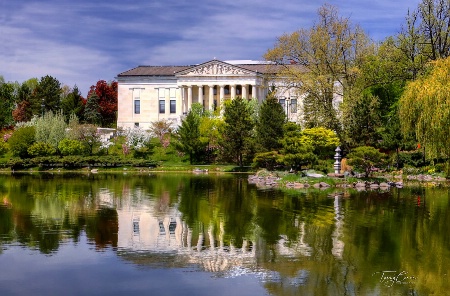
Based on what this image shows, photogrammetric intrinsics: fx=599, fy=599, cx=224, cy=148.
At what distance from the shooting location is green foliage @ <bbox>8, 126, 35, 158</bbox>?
196ft

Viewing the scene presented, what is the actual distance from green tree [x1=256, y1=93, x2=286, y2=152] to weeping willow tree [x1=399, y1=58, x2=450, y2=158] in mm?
20461

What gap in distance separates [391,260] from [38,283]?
7542 mm

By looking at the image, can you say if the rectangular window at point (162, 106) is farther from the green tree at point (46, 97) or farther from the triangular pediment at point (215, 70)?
the green tree at point (46, 97)

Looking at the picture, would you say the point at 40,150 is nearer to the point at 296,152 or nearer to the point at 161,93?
the point at 296,152

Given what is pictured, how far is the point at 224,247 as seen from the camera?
14.9 m

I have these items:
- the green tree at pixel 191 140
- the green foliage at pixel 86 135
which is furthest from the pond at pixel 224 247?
the green foliage at pixel 86 135

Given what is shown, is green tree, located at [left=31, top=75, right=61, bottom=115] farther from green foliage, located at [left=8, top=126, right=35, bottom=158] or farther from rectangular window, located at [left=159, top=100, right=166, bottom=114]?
green foliage, located at [left=8, top=126, right=35, bottom=158]

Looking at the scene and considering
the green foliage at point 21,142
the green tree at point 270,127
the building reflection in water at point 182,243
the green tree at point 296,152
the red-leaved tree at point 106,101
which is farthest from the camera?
the red-leaved tree at point 106,101

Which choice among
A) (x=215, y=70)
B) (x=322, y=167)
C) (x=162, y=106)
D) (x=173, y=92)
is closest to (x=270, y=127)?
(x=322, y=167)

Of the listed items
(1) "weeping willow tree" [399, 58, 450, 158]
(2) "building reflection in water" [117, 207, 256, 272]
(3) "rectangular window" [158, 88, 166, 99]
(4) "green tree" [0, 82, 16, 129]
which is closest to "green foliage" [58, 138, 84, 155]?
(3) "rectangular window" [158, 88, 166, 99]

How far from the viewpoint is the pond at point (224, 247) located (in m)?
11.4

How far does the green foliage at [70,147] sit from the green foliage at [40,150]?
3.41 ft

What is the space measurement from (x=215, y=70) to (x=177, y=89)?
713cm

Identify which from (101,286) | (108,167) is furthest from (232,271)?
(108,167)
